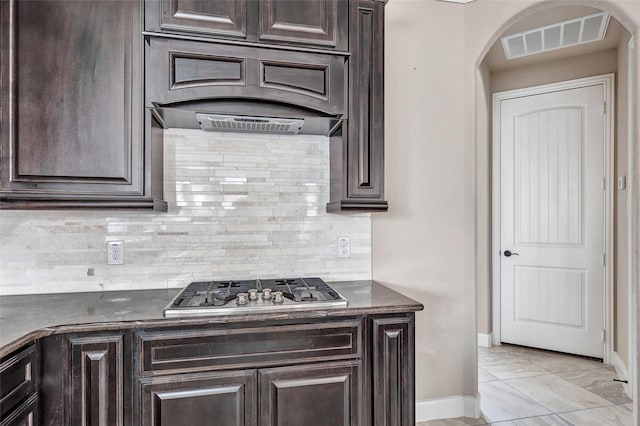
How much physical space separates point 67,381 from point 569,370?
3.55 metres

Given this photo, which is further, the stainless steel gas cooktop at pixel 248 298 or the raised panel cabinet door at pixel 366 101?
the raised panel cabinet door at pixel 366 101

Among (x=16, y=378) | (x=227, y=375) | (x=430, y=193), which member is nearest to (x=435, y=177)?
(x=430, y=193)

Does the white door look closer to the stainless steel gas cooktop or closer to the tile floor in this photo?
the tile floor

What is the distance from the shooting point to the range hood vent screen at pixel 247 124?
1890 mm

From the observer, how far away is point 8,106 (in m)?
1.58

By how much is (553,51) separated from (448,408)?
3.12m

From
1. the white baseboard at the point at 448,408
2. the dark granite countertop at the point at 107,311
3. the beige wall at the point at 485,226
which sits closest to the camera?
the dark granite countertop at the point at 107,311

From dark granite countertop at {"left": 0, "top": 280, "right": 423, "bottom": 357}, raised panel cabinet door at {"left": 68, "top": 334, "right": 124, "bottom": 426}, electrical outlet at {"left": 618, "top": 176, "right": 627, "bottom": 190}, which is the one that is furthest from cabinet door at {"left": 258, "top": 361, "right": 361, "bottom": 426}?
electrical outlet at {"left": 618, "top": 176, "right": 627, "bottom": 190}

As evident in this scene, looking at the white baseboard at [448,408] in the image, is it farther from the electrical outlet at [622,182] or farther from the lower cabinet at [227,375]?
the electrical outlet at [622,182]

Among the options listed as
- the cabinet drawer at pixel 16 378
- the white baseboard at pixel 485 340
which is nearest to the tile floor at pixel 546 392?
the white baseboard at pixel 485 340

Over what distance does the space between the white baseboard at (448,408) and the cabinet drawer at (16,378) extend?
205 cm

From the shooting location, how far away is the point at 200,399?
155cm

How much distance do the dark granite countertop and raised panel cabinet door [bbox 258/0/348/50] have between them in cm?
125

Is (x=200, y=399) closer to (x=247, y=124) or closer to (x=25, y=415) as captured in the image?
(x=25, y=415)
